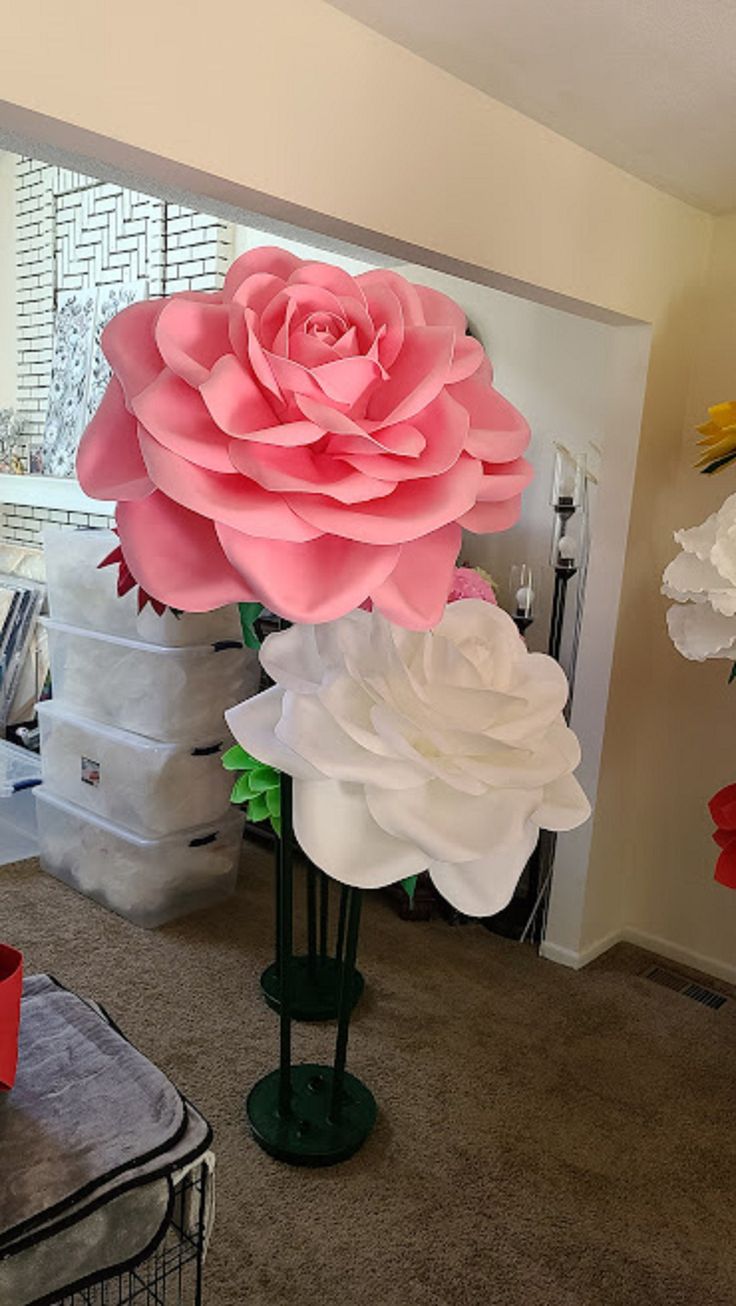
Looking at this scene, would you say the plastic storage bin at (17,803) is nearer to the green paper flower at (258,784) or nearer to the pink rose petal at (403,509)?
the green paper flower at (258,784)

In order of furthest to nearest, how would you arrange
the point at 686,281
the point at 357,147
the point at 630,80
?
the point at 686,281
the point at 630,80
the point at 357,147

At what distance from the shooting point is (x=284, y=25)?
4.45 feet

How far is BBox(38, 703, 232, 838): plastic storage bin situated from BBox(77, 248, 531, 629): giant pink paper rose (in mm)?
2460

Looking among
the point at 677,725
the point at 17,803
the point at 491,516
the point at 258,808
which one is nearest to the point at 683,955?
the point at 677,725

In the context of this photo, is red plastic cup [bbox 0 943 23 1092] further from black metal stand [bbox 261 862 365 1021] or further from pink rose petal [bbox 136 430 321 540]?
black metal stand [bbox 261 862 365 1021]

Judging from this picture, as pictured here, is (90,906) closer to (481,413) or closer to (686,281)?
(686,281)

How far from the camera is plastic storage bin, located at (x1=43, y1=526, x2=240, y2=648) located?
2859 mm

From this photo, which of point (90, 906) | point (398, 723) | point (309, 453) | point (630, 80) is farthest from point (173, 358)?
point (90, 906)

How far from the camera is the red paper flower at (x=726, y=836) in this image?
1.53 metres

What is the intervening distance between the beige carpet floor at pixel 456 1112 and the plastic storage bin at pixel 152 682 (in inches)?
24.1

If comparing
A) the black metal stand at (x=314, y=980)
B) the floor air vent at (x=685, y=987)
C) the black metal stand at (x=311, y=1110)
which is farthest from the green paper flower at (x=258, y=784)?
the floor air vent at (x=685, y=987)

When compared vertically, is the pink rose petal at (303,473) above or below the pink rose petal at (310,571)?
above

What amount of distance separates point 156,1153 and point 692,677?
2.07 meters

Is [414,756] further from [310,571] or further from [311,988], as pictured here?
[311,988]
